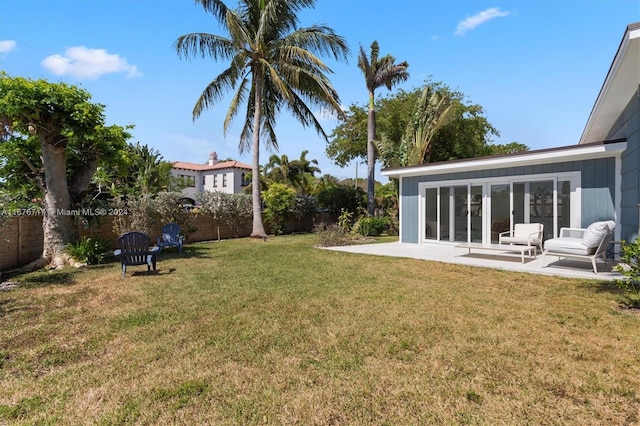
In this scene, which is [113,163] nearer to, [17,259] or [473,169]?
[17,259]

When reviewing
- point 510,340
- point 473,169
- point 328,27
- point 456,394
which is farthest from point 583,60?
point 456,394

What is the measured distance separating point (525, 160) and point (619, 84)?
339 centimetres

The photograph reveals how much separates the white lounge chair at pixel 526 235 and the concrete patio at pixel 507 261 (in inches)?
15.3

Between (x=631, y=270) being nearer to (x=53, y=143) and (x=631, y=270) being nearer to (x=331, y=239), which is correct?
(x=331, y=239)

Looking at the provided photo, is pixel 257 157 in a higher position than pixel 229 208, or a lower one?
higher

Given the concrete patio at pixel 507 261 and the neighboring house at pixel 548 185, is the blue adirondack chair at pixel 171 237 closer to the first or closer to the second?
the concrete patio at pixel 507 261

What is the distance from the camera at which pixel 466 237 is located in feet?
39.2

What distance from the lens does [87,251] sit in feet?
28.8

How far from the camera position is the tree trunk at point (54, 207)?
8539 mm

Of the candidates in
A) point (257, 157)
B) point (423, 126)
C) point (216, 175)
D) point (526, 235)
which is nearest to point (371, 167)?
point (423, 126)

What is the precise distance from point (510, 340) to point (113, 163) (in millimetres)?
10310

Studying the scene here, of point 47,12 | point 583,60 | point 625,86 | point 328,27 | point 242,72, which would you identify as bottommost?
point 625,86

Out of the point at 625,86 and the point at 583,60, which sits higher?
the point at 583,60

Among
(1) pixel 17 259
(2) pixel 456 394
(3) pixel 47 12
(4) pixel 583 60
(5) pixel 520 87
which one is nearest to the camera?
(2) pixel 456 394
